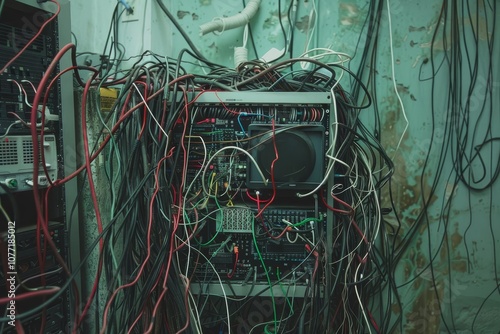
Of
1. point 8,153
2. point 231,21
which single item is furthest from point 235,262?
point 231,21

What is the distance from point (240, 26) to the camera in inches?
53.7

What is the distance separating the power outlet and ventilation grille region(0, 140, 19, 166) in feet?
2.71

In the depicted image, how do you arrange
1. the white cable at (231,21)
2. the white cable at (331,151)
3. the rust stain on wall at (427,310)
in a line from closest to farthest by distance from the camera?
the white cable at (331,151) < the white cable at (231,21) < the rust stain on wall at (427,310)

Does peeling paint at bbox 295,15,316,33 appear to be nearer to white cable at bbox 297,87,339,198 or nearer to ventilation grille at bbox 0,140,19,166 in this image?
white cable at bbox 297,87,339,198

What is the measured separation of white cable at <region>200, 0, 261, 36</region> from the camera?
4.29ft

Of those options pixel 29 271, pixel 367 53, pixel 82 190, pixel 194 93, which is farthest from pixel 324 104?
pixel 29 271

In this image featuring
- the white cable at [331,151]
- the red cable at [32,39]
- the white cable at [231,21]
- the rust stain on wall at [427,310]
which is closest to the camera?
the red cable at [32,39]

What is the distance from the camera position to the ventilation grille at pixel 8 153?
0.76m

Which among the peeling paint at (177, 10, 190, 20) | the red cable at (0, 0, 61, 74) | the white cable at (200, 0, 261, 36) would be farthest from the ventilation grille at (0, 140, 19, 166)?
the peeling paint at (177, 10, 190, 20)

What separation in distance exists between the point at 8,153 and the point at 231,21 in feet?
3.24

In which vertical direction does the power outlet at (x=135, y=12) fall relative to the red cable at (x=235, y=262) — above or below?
above

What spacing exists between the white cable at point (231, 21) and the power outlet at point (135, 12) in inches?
11.0

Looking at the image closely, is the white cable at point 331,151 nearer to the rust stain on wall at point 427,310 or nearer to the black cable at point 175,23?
the black cable at point 175,23

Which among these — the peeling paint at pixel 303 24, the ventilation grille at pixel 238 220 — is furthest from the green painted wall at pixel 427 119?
the ventilation grille at pixel 238 220
